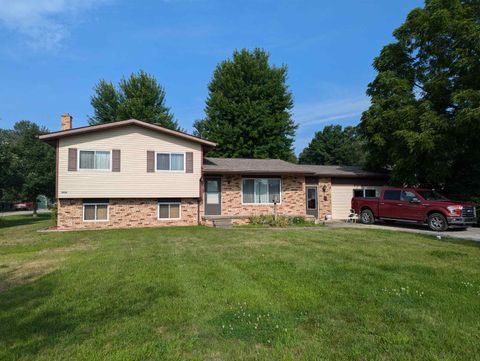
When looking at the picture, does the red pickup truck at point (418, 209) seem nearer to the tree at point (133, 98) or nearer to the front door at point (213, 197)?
the front door at point (213, 197)

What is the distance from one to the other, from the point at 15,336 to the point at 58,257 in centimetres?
518

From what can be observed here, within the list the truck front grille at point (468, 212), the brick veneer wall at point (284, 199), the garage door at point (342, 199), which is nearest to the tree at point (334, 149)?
A: the garage door at point (342, 199)

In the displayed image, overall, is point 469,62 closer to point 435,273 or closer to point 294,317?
point 435,273

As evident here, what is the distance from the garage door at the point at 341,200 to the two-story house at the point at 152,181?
7.54ft

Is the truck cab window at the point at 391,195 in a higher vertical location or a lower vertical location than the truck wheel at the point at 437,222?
higher

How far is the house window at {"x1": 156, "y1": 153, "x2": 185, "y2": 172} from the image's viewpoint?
17.0m

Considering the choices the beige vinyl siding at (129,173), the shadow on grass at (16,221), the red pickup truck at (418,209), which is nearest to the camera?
the red pickup truck at (418,209)

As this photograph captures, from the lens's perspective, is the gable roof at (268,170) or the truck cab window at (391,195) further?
the gable roof at (268,170)

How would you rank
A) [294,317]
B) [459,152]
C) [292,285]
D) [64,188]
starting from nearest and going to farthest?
1. [294,317]
2. [292,285]
3. [64,188]
4. [459,152]

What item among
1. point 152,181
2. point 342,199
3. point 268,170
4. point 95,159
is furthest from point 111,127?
point 342,199

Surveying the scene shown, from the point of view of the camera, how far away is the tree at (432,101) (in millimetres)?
15889

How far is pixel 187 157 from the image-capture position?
1733 cm

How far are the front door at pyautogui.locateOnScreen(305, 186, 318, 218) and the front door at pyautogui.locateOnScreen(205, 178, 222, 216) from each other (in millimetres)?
5773

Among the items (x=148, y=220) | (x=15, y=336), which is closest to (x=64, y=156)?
(x=148, y=220)
